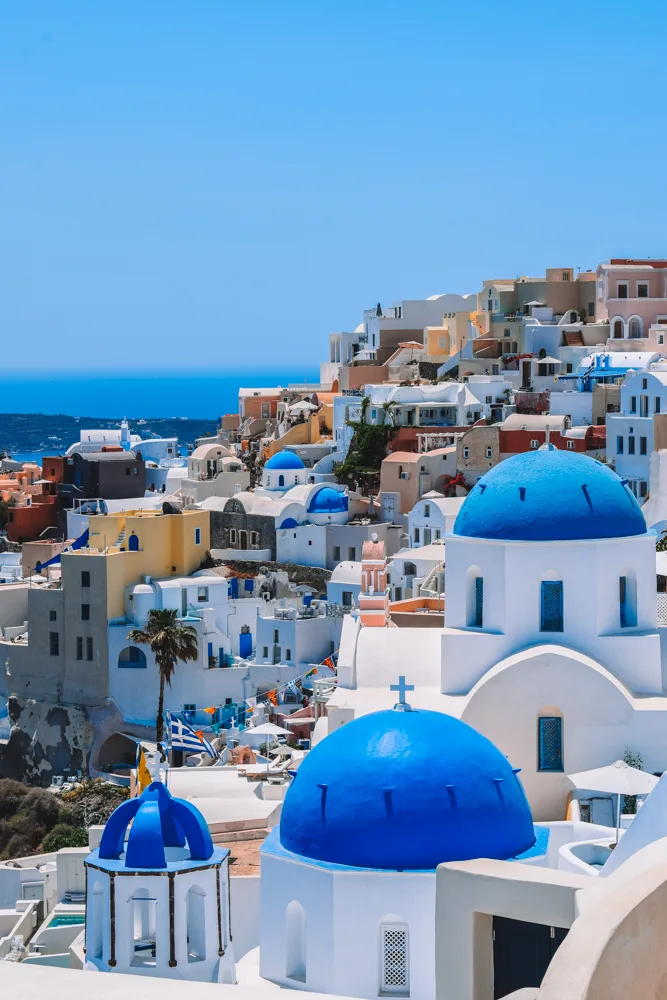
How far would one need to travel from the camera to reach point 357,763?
15766mm

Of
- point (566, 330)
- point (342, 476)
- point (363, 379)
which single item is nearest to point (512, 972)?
point (342, 476)

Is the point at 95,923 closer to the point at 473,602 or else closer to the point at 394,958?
the point at 394,958

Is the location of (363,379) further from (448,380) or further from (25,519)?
(25,519)

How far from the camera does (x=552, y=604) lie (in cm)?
2197

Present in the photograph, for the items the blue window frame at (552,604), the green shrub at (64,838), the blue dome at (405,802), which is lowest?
the green shrub at (64,838)

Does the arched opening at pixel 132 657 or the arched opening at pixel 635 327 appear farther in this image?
the arched opening at pixel 635 327

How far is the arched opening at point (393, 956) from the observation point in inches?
601

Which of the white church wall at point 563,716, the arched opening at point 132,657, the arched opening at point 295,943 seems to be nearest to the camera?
the arched opening at point 295,943

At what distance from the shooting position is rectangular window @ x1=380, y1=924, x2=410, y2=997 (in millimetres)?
15273

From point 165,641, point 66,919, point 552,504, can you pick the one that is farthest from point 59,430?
point 552,504

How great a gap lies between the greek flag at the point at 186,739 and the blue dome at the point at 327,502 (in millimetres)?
11071

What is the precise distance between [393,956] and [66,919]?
10.7 meters

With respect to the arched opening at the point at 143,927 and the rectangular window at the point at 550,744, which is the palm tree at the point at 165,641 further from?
the arched opening at the point at 143,927

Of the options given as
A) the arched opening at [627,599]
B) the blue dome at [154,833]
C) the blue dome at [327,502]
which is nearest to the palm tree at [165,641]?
the blue dome at [327,502]
